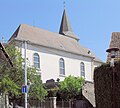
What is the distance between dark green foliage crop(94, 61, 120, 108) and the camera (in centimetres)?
1364

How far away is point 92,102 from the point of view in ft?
100

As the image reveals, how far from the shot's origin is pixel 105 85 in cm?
1447

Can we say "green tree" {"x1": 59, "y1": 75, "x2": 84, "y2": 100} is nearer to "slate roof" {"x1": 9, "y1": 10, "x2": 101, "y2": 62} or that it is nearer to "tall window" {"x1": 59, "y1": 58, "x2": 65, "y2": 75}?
"slate roof" {"x1": 9, "y1": 10, "x2": 101, "y2": 62}

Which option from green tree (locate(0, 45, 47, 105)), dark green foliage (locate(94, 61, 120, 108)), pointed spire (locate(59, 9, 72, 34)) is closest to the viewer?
dark green foliage (locate(94, 61, 120, 108))

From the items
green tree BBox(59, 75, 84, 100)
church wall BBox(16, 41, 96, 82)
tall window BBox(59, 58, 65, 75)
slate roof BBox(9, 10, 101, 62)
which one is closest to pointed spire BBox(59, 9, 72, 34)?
slate roof BBox(9, 10, 101, 62)

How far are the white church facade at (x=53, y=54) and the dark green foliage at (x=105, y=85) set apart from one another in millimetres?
30523

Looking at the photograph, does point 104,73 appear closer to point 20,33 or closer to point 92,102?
point 92,102

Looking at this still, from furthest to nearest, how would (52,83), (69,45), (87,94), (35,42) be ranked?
1. (69,45)
2. (35,42)
3. (52,83)
4. (87,94)

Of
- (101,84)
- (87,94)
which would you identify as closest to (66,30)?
(87,94)

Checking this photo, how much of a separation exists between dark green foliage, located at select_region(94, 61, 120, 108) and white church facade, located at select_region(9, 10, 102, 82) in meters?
30.5

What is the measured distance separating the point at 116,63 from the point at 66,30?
5529 cm

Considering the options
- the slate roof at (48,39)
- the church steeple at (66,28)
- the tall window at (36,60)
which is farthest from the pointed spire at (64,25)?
the tall window at (36,60)

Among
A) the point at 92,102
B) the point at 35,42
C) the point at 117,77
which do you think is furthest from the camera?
the point at 35,42

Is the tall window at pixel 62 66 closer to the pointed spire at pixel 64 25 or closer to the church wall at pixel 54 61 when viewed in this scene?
the church wall at pixel 54 61
